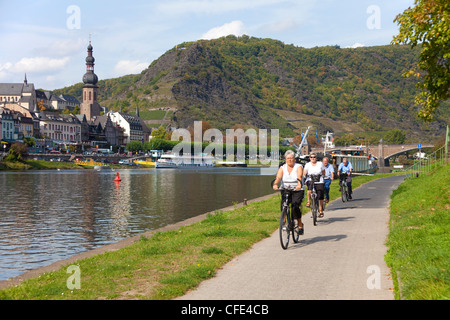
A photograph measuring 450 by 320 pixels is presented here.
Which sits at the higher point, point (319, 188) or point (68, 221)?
point (319, 188)

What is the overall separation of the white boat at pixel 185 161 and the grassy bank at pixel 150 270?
142 meters

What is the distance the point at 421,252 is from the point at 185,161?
163527 mm

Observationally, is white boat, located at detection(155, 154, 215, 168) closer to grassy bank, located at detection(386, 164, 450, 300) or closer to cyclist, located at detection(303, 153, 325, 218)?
cyclist, located at detection(303, 153, 325, 218)

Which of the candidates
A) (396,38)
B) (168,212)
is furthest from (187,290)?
(168,212)

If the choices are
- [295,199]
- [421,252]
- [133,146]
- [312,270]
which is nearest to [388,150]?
[133,146]

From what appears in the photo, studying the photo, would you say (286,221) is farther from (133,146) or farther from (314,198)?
(133,146)

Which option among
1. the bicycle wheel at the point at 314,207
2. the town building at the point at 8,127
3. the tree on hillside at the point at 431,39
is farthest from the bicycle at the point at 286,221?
the town building at the point at 8,127

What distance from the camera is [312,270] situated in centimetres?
1030

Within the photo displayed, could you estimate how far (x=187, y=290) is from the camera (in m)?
8.89

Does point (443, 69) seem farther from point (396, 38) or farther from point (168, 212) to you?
point (168, 212)

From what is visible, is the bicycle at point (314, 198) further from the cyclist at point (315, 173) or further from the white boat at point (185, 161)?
the white boat at point (185, 161)

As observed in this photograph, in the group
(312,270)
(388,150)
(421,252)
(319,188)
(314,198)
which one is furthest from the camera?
(388,150)

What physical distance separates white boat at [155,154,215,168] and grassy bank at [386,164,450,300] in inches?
5525
